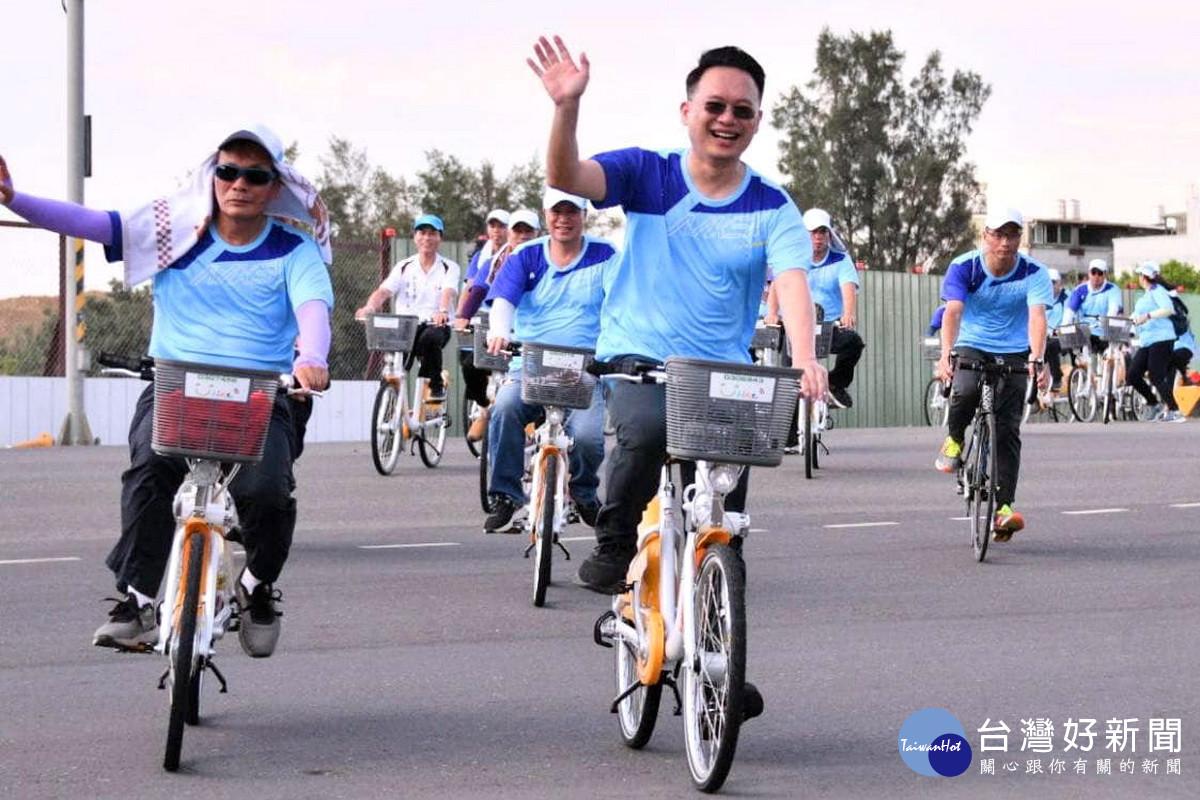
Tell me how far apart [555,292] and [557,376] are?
1521 mm

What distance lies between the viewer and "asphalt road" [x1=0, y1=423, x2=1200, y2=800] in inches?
246

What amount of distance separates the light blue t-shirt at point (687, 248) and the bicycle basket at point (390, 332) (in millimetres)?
10486

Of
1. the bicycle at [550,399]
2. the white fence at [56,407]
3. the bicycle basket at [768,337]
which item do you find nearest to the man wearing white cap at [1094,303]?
the white fence at [56,407]

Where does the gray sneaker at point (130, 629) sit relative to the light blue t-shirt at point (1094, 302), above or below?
below

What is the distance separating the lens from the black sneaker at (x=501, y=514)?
11961 mm

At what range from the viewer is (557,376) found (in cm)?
1040

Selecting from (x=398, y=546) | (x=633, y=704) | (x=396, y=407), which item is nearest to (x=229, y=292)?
(x=633, y=704)

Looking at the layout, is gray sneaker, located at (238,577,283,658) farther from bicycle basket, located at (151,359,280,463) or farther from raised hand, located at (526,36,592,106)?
raised hand, located at (526,36,592,106)

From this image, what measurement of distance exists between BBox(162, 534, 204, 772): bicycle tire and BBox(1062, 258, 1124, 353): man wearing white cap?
25201 millimetres

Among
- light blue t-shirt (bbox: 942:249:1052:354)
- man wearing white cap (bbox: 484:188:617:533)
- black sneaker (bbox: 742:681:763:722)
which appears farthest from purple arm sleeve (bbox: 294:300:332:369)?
light blue t-shirt (bbox: 942:249:1052:354)

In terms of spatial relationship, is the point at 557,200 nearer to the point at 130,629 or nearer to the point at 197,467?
the point at 130,629

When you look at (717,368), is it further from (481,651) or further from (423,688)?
(481,651)

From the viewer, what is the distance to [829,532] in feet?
45.0

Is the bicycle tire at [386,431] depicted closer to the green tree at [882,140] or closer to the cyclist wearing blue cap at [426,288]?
the cyclist wearing blue cap at [426,288]
